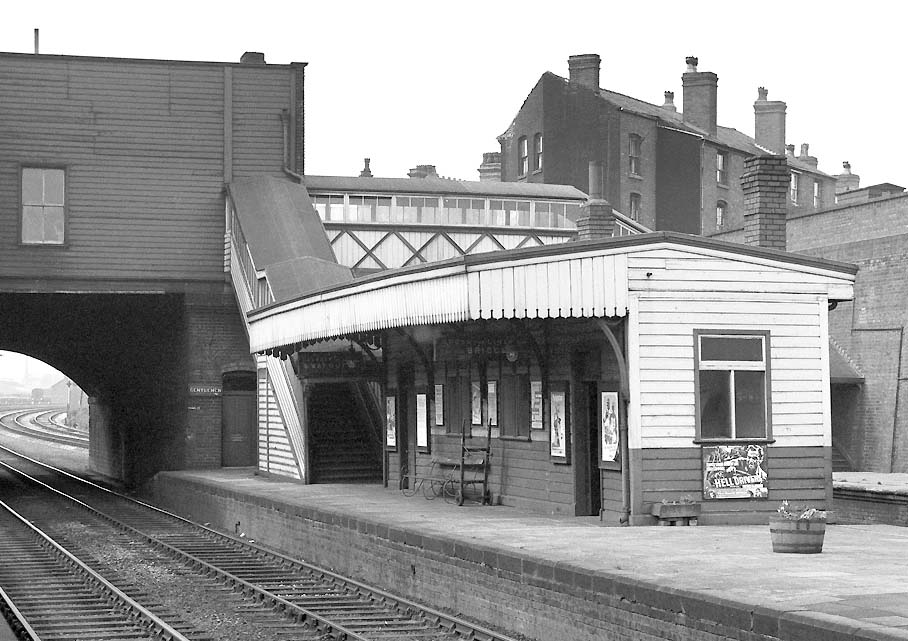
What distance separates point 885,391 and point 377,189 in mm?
12098

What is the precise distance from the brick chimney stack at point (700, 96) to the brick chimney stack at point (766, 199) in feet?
114

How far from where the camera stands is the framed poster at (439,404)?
66.1ft

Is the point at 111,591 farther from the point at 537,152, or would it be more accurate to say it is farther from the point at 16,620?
the point at 537,152

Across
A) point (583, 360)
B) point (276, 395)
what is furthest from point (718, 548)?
point (276, 395)

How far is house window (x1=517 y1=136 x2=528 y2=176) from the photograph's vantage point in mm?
52188

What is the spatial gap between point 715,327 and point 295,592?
540 cm

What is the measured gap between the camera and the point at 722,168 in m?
52.7

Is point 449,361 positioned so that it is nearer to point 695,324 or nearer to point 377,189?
point 695,324

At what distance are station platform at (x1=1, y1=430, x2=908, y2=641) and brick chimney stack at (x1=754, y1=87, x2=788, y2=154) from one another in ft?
130

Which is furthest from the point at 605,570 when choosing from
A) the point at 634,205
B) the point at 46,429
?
the point at 46,429

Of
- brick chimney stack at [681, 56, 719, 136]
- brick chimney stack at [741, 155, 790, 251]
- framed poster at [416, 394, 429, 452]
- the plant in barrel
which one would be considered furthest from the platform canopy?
brick chimney stack at [681, 56, 719, 136]

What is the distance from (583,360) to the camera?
53.8 feet

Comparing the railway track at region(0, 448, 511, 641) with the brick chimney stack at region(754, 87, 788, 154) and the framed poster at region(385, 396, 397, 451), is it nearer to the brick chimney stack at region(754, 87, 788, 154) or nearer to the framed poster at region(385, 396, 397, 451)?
the framed poster at region(385, 396, 397, 451)

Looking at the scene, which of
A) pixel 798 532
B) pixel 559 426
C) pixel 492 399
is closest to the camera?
pixel 798 532
